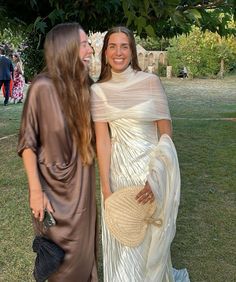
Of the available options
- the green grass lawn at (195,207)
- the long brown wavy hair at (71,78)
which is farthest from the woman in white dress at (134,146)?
the green grass lawn at (195,207)

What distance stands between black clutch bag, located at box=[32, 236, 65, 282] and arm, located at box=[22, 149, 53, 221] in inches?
7.3

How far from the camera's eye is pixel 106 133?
2.93 metres

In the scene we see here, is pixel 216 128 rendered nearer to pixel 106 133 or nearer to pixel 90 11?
pixel 90 11

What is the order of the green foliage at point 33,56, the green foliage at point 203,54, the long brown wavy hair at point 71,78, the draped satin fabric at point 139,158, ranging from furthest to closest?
the green foliage at point 203,54 → the green foliage at point 33,56 → the draped satin fabric at point 139,158 → the long brown wavy hair at point 71,78

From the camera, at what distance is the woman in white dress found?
2.93m

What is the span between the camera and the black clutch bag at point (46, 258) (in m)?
2.83

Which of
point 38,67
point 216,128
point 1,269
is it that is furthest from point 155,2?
point 216,128

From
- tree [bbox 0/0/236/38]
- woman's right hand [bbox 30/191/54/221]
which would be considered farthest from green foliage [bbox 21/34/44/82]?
woman's right hand [bbox 30/191/54/221]

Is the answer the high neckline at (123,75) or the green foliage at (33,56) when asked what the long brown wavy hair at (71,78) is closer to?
the high neckline at (123,75)

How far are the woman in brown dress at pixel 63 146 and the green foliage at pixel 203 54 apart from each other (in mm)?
26407

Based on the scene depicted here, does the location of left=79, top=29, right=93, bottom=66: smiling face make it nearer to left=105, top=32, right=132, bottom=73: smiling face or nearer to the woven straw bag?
left=105, top=32, right=132, bottom=73: smiling face

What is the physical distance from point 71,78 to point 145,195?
0.80 metres

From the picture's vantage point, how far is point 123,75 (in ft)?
9.73

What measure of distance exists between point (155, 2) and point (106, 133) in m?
0.82
